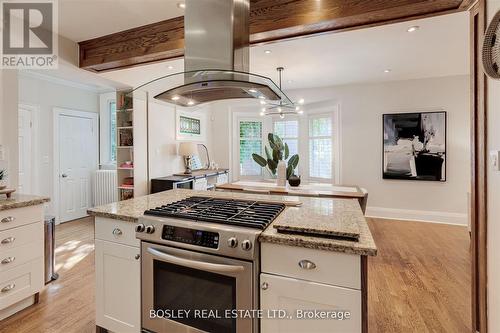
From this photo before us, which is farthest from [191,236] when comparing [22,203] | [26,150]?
[26,150]

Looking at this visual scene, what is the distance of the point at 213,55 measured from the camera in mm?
1661

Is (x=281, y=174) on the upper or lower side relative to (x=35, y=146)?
lower

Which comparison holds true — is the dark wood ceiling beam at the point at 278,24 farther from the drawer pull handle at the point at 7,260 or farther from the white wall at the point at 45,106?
the drawer pull handle at the point at 7,260

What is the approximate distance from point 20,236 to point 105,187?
3.06m

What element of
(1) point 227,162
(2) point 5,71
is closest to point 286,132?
(1) point 227,162

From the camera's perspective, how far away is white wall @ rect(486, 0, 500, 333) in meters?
1.48

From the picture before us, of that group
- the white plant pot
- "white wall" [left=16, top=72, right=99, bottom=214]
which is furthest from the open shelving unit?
the white plant pot

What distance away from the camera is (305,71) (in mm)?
4371

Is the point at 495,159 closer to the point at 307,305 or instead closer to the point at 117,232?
the point at 307,305

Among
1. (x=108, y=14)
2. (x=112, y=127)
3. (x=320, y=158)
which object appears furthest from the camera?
(x=320, y=158)

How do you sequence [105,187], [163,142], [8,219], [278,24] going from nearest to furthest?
[8,219] → [278,24] → [163,142] → [105,187]

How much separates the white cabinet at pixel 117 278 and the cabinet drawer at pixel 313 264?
87cm

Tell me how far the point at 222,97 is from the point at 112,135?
428cm

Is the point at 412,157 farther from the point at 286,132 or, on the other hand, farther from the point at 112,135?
the point at 112,135
